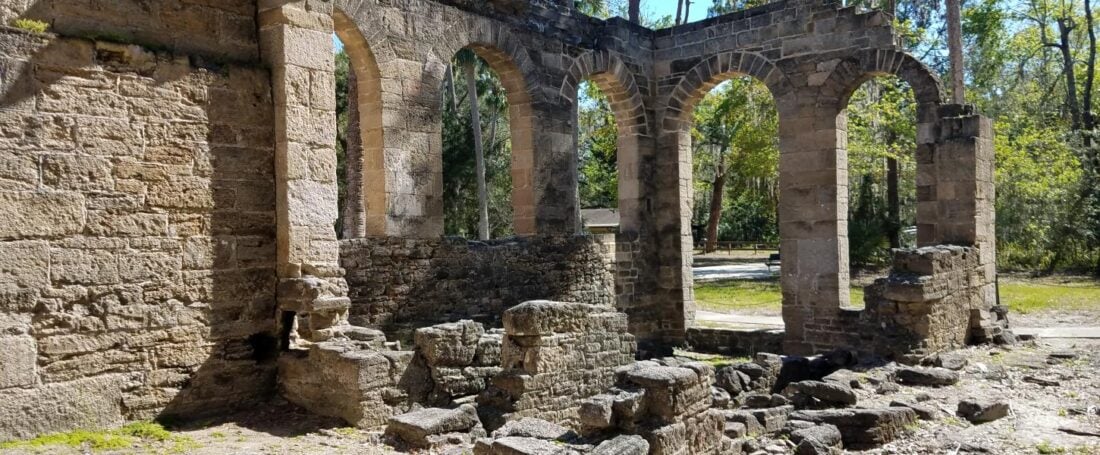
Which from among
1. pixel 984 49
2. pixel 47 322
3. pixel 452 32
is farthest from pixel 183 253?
pixel 984 49

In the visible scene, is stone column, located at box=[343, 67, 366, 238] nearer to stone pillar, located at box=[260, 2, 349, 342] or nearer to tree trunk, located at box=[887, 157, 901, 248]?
stone pillar, located at box=[260, 2, 349, 342]

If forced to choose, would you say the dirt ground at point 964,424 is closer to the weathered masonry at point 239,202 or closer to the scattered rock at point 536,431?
the weathered masonry at point 239,202

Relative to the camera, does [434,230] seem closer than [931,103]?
Yes

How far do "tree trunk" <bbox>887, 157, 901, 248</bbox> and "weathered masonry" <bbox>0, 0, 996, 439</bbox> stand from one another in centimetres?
1060

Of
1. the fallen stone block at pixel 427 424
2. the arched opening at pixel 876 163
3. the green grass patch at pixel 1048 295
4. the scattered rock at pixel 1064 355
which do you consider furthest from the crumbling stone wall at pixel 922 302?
the arched opening at pixel 876 163

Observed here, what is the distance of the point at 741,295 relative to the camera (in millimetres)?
20094

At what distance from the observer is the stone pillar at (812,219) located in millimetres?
12969

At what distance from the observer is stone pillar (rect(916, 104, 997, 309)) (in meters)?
12.1

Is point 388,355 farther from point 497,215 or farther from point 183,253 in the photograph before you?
point 497,215

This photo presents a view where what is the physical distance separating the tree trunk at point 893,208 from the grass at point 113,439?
20379 millimetres

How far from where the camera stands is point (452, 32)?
1155cm

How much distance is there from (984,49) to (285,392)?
28239 millimetres

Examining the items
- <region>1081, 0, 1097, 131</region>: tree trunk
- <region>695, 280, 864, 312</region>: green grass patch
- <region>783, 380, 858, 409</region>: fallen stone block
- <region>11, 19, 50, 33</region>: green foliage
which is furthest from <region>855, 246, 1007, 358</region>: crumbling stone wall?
<region>1081, 0, 1097, 131</region>: tree trunk

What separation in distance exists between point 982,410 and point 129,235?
25.4 feet
